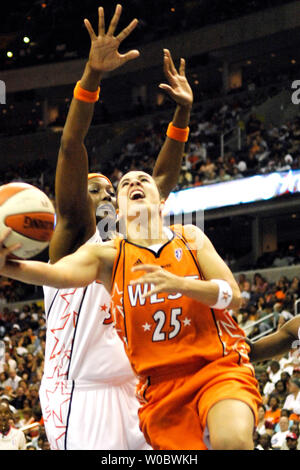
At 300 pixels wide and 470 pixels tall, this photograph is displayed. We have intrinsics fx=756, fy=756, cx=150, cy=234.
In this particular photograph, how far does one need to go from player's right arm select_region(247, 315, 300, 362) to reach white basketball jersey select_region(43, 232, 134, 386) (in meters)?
0.82

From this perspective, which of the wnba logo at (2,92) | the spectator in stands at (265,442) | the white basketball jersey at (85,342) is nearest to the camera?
the white basketball jersey at (85,342)

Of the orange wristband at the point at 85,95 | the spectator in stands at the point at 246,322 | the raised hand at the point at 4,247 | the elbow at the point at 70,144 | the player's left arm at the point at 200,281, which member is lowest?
the spectator in stands at the point at 246,322

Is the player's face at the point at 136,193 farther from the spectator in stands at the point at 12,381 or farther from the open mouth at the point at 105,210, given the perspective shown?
the spectator in stands at the point at 12,381

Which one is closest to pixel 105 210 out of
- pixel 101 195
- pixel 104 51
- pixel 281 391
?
pixel 101 195

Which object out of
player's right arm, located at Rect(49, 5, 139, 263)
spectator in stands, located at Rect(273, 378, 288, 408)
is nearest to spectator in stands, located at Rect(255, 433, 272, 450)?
spectator in stands, located at Rect(273, 378, 288, 408)

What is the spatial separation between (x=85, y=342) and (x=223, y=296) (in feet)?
3.74

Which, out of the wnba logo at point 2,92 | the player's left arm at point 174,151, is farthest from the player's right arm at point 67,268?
the wnba logo at point 2,92

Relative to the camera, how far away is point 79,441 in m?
4.65

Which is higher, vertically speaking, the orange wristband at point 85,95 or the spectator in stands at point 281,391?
the orange wristband at point 85,95

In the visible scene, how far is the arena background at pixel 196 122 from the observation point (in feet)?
66.3

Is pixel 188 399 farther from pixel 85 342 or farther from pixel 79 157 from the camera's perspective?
pixel 79 157

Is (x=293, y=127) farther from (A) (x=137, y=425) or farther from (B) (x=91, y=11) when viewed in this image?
(A) (x=137, y=425)

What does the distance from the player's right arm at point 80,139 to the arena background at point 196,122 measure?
10203 mm

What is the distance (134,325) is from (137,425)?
30.7 inches
